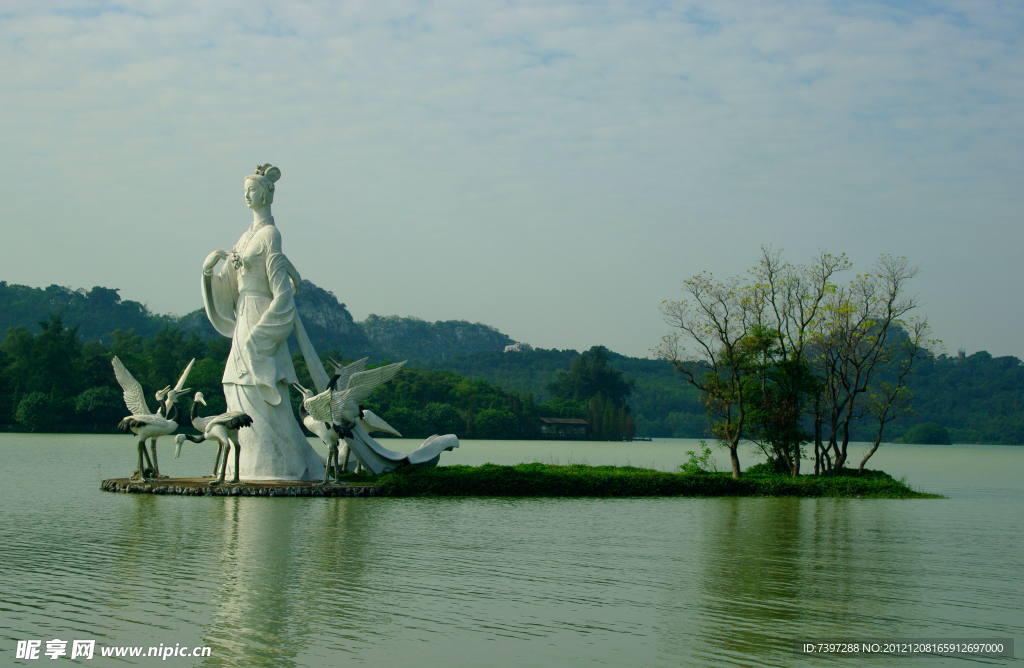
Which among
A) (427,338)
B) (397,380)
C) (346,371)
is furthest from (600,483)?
(427,338)

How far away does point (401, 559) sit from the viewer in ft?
35.7

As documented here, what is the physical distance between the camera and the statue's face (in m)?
18.4

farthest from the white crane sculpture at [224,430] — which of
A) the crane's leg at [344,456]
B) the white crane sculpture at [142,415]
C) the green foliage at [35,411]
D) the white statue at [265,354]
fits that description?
the green foliage at [35,411]

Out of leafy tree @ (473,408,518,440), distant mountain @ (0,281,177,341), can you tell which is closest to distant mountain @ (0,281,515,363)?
distant mountain @ (0,281,177,341)

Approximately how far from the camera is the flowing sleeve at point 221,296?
1870 centimetres

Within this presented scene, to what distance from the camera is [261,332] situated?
17719 millimetres

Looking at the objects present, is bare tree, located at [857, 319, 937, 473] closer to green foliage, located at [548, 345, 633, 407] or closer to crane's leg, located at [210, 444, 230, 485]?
crane's leg, located at [210, 444, 230, 485]

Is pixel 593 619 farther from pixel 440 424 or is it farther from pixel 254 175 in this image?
pixel 440 424

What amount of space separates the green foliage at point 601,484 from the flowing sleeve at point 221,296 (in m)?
4.58

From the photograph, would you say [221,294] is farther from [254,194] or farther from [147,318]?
[147,318]

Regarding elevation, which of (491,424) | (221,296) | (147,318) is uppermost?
(147,318)

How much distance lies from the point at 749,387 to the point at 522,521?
38.4ft

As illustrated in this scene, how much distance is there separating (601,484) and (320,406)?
22.2 ft

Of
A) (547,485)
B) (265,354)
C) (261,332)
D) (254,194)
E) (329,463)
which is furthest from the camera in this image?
(547,485)
